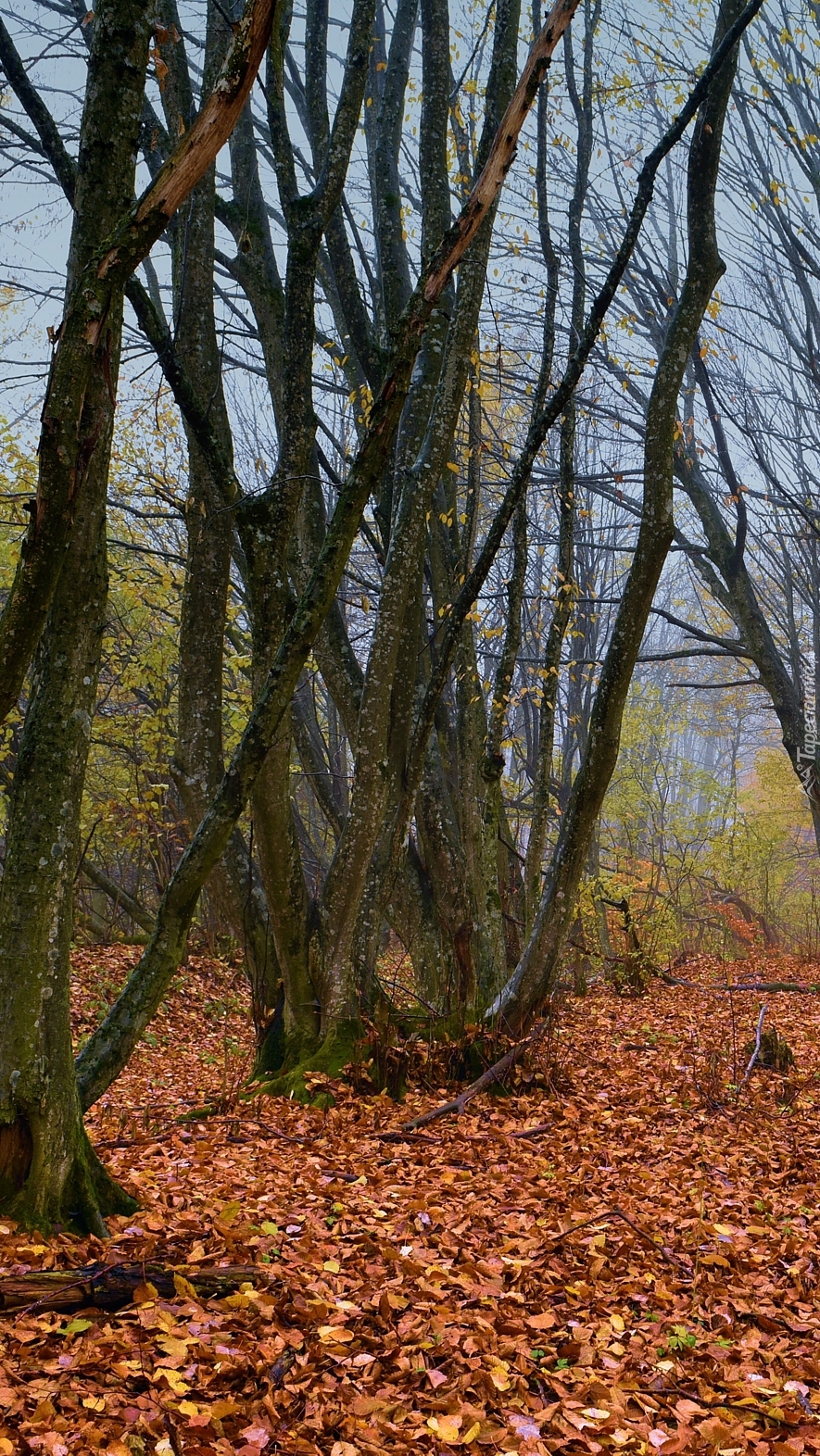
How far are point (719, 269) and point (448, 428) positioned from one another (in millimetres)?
1941

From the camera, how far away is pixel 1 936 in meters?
2.59

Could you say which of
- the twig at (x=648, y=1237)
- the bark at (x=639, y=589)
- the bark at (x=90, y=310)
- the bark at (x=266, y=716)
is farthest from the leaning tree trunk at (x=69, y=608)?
the bark at (x=639, y=589)

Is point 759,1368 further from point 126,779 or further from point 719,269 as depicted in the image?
point 126,779

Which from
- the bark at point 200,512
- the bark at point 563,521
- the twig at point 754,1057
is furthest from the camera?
the bark at point 563,521

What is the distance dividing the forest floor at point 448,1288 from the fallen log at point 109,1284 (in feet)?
0.13

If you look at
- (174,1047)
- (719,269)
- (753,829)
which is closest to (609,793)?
(753,829)

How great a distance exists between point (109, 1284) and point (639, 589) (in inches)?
158

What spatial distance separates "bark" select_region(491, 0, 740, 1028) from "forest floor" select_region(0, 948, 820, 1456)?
0.84 meters

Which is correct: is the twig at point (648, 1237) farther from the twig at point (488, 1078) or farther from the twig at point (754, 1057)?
the twig at point (754, 1057)

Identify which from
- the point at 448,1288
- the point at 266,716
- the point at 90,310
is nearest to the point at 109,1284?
the point at 448,1288

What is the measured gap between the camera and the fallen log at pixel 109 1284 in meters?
2.26

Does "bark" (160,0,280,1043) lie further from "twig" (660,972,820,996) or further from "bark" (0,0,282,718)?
"twig" (660,972,820,996)

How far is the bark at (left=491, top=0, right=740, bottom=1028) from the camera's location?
16.7 ft

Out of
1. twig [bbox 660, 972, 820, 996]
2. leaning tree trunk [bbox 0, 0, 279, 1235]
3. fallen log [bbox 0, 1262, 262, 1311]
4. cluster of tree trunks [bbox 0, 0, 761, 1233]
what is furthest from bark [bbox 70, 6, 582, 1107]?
twig [bbox 660, 972, 820, 996]
